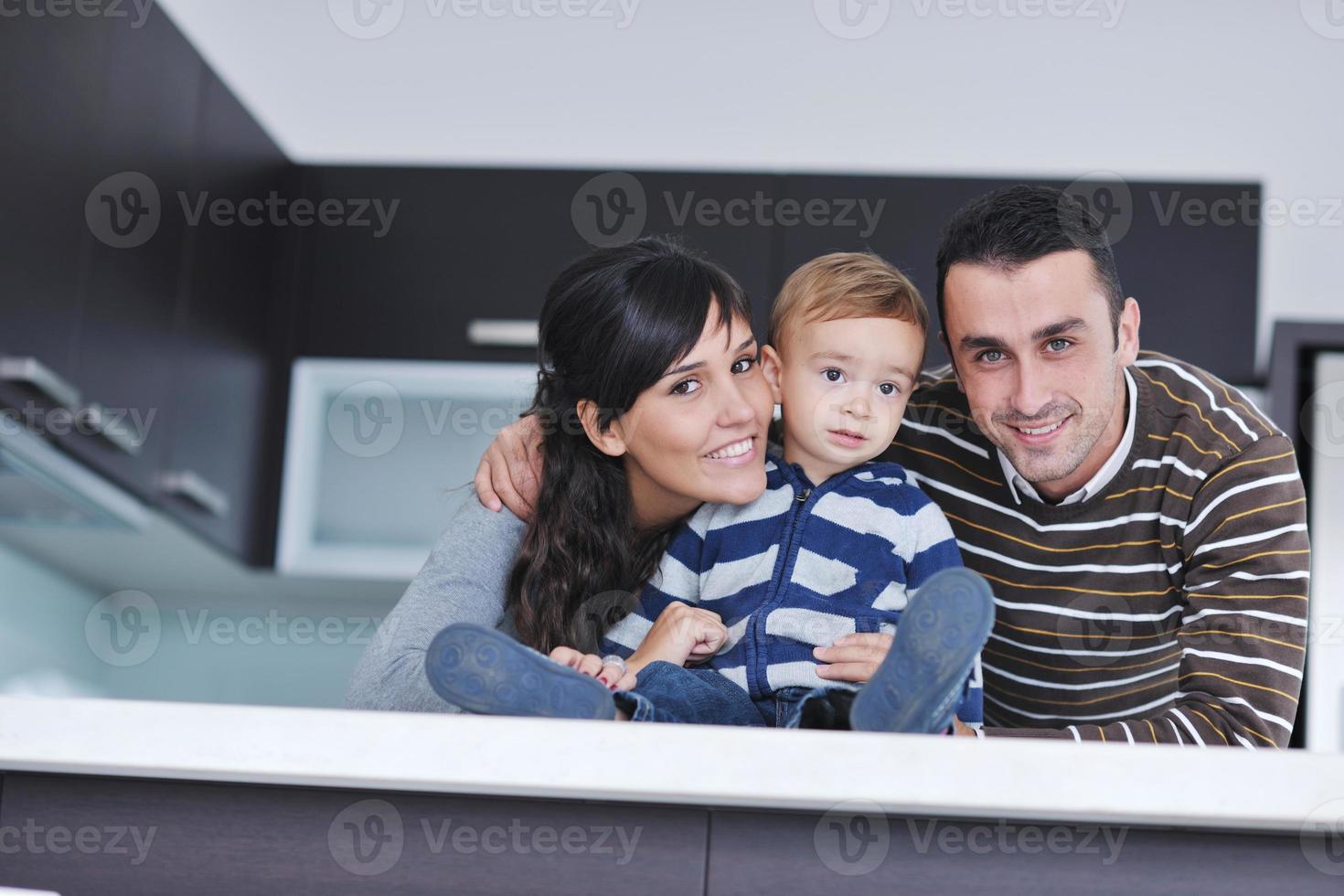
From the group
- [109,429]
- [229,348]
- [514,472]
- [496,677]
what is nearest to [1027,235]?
[514,472]

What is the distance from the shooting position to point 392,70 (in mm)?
2799

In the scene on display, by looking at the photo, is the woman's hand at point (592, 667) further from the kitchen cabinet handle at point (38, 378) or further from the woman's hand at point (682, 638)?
the kitchen cabinet handle at point (38, 378)

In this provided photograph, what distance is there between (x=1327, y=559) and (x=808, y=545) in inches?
49.9

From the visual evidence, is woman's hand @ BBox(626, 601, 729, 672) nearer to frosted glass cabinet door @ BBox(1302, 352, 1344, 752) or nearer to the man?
the man

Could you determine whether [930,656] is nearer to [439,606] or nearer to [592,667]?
[592,667]

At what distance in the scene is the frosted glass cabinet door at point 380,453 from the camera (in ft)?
8.32

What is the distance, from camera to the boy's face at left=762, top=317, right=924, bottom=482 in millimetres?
1376

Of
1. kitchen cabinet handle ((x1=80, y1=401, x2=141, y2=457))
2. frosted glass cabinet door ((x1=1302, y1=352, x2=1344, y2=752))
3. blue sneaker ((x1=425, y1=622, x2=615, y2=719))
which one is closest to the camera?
blue sneaker ((x1=425, y1=622, x2=615, y2=719))

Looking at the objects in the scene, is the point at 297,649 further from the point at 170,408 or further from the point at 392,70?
the point at 392,70

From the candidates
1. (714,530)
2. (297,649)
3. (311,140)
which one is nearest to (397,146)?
(311,140)

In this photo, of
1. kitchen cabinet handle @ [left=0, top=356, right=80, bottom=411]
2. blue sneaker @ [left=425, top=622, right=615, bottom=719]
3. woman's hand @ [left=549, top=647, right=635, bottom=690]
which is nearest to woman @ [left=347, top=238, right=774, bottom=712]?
woman's hand @ [left=549, top=647, right=635, bottom=690]

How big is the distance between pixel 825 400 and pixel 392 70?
1.73 m

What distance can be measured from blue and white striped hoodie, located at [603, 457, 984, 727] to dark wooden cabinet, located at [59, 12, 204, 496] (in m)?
1.04

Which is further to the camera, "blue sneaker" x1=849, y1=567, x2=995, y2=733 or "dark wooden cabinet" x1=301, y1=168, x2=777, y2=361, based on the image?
"dark wooden cabinet" x1=301, y1=168, x2=777, y2=361
